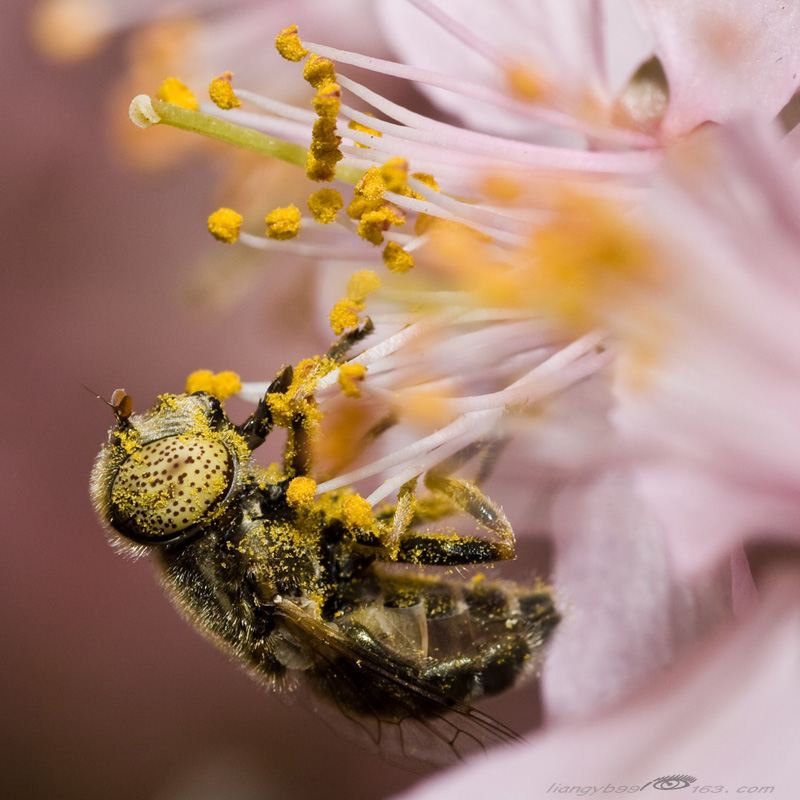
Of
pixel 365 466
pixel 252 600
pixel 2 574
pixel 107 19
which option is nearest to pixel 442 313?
pixel 365 466

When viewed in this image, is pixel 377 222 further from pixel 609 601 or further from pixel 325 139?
pixel 609 601

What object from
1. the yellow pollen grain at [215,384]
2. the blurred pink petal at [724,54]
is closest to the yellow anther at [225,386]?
the yellow pollen grain at [215,384]

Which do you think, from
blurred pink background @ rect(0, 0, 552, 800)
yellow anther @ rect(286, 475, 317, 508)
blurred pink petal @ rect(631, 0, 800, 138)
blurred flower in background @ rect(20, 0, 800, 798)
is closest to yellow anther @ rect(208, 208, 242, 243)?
blurred flower in background @ rect(20, 0, 800, 798)

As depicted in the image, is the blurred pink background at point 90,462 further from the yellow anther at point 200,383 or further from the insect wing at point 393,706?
the insect wing at point 393,706

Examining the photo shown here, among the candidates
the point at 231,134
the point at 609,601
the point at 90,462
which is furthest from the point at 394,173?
the point at 90,462

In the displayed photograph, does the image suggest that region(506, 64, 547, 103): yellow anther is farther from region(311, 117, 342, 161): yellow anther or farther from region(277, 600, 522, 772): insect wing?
region(277, 600, 522, 772): insect wing

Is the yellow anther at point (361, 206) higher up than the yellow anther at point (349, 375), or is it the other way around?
the yellow anther at point (361, 206)

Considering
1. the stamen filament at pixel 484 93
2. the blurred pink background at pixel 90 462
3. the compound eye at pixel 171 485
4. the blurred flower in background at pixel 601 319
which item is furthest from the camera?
the blurred pink background at pixel 90 462
